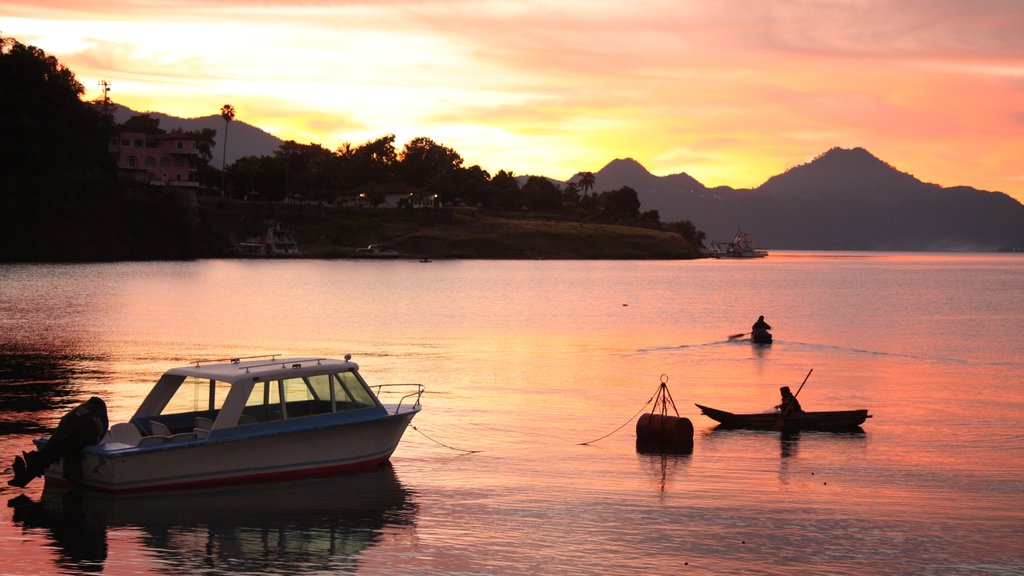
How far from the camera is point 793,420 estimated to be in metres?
34.7

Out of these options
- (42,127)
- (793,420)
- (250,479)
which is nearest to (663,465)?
(793,420)

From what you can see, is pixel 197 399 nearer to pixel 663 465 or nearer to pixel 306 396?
pixel 306 396

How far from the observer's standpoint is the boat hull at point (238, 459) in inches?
920

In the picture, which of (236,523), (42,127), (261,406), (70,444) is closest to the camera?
(236,523)

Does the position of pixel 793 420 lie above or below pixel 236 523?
above

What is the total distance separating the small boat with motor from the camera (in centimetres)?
2334

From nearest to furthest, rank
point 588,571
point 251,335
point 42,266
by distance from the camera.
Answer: point 588,571 < point 251,335 < point 42,266

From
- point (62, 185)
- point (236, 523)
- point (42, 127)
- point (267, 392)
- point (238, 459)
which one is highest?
point (42, 127)

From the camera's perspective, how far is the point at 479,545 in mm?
21031

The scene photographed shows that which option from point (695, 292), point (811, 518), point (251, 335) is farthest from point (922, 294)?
point (811, 518)

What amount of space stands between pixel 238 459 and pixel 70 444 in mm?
3664

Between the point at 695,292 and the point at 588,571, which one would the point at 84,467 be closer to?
the point at 588,571

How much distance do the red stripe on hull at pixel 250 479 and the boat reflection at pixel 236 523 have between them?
0.19 metres

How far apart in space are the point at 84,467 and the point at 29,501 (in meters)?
1.71
